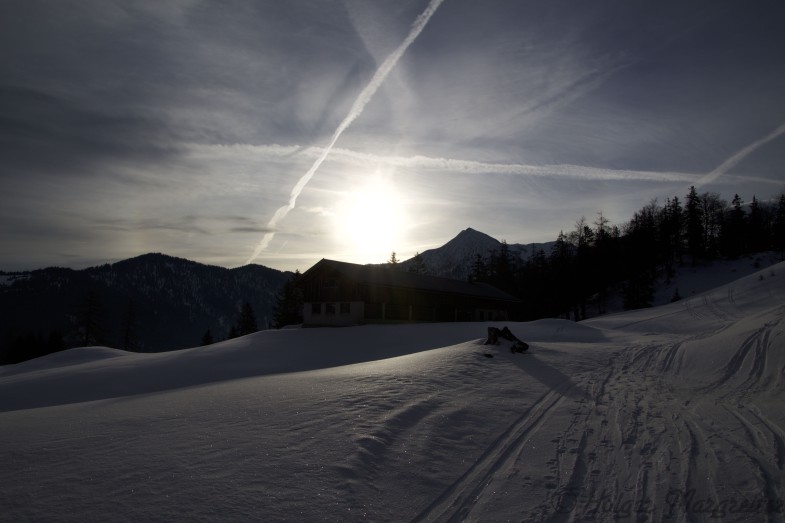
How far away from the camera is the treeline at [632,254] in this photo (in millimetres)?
61625

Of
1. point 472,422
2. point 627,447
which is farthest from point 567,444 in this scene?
point 472,422

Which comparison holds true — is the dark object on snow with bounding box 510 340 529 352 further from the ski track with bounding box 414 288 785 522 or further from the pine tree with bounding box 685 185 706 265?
the pine tree with bounding box 685 185 706 265

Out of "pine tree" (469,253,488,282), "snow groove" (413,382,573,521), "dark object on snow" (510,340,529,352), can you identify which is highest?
"pine tree" (469,253,488,282)

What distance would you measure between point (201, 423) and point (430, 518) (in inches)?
173

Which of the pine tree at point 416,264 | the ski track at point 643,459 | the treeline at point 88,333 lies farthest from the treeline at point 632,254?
the ski track at point 643,459

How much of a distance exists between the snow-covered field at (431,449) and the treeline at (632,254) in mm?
52175

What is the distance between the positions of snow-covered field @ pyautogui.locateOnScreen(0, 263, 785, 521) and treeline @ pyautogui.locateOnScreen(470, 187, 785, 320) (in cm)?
5218

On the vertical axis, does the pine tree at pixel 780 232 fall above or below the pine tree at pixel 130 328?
above

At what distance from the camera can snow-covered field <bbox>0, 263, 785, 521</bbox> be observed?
426cm

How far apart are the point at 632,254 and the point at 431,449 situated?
70390mm

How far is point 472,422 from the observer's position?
7270 millimetres

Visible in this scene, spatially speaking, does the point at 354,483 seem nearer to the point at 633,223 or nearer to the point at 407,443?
the point at 407,443

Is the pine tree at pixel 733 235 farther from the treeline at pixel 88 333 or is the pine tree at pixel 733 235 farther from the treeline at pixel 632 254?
the treeline at pixel 88 333

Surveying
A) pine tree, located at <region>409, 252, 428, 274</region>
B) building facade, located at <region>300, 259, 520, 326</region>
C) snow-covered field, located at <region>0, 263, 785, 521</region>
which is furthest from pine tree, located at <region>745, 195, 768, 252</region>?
snow-covered field, located at <region>0, 263, 785, 521</region>
